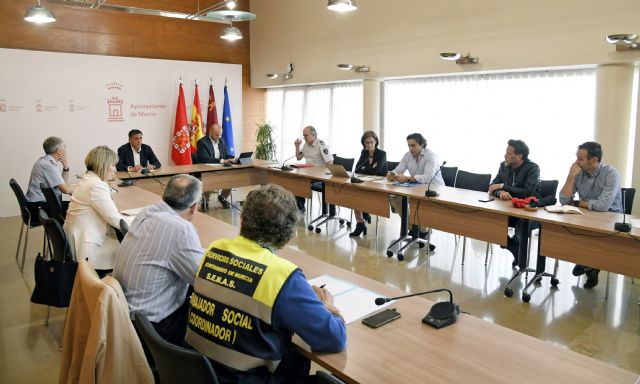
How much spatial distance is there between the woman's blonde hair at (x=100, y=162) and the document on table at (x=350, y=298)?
5.95 feet

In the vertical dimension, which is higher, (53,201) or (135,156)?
(135,156)

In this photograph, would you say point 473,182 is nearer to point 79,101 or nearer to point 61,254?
point 61,254

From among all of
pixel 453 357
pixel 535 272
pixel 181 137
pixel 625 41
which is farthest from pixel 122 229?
pixel 181 137

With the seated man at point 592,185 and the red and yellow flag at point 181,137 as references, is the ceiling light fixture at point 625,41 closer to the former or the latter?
the seated man at point 592,185

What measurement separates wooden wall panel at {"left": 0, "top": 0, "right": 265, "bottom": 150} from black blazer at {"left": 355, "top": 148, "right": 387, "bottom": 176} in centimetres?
403

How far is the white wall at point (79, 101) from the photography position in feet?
22.0

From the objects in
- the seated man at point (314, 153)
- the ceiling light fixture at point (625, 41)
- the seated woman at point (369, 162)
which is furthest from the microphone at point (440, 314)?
the seated man at point (314, 153)

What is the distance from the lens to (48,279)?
2842 millimetres

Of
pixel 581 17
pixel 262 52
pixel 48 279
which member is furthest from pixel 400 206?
pixel 262 52

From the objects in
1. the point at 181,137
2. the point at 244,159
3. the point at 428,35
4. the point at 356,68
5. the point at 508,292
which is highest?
the point at 428,35

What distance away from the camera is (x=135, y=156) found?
20.7 ft

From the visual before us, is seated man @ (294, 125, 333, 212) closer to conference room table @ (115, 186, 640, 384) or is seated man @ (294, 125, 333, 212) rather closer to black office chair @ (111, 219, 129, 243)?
black office chair @ (111, 219, 129, 243)

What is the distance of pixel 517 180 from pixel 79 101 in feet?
20.1

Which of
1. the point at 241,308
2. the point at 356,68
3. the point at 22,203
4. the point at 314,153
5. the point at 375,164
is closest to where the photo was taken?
the point at 241,308
